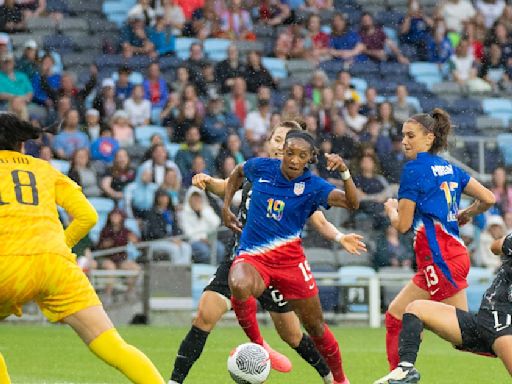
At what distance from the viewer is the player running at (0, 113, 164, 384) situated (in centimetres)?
803

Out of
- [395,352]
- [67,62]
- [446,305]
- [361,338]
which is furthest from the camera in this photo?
[67,62]

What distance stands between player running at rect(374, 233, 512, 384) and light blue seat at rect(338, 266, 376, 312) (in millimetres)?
10286

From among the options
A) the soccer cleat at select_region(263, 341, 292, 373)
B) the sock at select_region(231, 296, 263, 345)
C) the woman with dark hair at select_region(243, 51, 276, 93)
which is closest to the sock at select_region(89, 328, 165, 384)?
the sock at select_region(231, 296, 263, 345)

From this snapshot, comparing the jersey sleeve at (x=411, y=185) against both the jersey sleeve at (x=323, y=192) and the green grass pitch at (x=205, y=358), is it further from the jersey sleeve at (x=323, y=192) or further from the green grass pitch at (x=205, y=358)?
the green grass pitch at (x=205, y=358)

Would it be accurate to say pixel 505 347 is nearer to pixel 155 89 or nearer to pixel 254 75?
pixel 155 89

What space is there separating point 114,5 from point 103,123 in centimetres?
392

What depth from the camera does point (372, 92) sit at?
77.0 ft

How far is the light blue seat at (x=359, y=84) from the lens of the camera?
24.6 metres

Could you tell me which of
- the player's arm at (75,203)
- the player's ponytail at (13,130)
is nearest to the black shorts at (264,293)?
the player's arm at (75,203)

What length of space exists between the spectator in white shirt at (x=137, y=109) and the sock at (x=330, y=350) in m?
11.6

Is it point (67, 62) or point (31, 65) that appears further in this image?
point (67, 62)

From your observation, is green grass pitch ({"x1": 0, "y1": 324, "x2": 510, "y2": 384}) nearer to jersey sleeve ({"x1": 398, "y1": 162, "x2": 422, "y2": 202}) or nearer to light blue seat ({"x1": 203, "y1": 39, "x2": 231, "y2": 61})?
jersey sleeve ({"x1": 398, "y1": 162, "x2": 422, "y2": 202})

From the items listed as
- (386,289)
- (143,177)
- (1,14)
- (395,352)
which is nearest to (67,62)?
(1,14)

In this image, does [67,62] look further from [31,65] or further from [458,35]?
[458,35]
